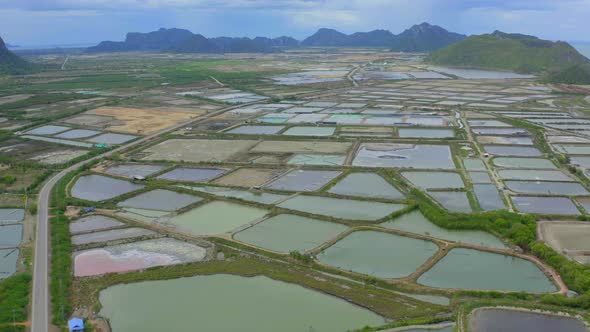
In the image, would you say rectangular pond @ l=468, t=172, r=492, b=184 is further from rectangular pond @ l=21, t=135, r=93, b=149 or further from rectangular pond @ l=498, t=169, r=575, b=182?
rectangular pond @ l=21, t=135, r=93, b=149

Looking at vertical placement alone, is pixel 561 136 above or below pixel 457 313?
above

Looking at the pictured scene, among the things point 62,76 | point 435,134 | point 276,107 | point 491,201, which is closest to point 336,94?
point 276,107

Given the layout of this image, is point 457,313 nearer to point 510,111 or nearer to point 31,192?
point 31,192

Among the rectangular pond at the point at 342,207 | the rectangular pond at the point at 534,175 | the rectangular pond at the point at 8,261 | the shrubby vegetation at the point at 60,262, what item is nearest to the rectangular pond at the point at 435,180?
the rectangular pond at the point at 534,175

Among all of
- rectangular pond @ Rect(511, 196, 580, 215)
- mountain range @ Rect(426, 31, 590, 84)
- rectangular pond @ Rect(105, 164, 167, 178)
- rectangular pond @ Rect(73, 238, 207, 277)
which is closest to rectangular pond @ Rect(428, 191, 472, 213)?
rectangular pond @ Rect(511, 196, 580, 215)

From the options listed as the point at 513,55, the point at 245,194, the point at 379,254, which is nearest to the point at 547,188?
the point at 379,254
